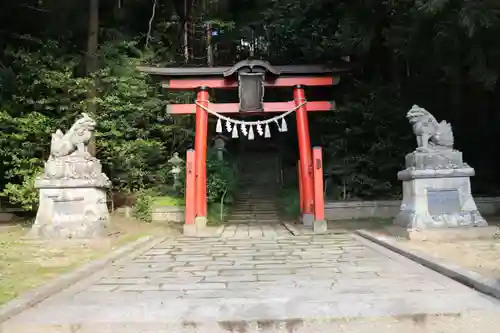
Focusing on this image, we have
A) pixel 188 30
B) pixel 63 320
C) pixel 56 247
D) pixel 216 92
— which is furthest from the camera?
pixel 216 92

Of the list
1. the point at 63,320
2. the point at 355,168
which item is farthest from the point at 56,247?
the point at 355,168

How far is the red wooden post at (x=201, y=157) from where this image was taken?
13.1 m

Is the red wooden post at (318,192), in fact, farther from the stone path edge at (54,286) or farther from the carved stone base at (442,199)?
the stone path edge at (54,286)

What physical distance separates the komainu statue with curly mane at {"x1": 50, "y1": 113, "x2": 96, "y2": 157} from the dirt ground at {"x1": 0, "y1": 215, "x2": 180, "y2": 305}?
203 centimetres

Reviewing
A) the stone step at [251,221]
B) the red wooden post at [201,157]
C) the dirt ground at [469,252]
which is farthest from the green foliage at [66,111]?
the dirt ground at [469,252]

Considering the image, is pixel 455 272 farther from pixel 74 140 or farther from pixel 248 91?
pixel 248 91

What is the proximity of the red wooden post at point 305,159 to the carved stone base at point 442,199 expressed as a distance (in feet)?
12.9

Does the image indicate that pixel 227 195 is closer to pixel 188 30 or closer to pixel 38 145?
pixel 38 145

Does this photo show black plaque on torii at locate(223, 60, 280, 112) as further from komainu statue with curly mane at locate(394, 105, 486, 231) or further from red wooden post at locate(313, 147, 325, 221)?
komainu statue with curly mane at locate(394, 105, 486, 231)

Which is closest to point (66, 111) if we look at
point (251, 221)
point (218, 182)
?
point (218, 182)

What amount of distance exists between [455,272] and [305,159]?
Result: 8.04 metres

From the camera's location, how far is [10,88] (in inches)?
560

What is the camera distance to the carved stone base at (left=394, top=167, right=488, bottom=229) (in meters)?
9.85

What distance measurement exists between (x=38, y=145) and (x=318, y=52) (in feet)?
31.2
